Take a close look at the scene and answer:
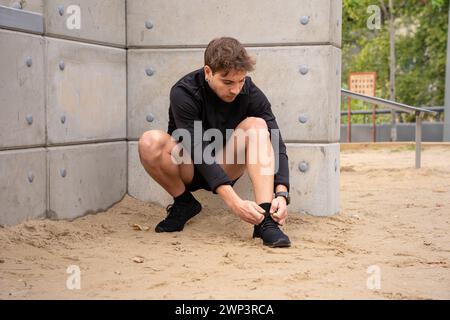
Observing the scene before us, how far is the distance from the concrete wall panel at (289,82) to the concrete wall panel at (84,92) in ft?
0.73

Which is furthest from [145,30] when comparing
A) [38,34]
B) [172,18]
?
[38,34]

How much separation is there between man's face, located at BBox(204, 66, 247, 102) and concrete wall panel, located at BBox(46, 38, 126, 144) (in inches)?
33.5

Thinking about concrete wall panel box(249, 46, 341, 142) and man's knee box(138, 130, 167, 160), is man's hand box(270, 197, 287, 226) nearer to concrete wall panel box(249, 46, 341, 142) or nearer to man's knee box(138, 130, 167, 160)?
man's knee box(138, 130, 167, 160)

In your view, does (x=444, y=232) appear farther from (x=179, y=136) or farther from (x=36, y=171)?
(x=36, y=171)

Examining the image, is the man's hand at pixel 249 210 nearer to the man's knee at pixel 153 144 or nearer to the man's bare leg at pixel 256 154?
the man's bare leg at pixel 256 154

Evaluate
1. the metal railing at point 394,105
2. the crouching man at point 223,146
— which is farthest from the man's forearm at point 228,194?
the metal railing at point 394,105

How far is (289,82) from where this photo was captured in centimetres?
473

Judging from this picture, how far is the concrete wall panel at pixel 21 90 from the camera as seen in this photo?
3.74 m

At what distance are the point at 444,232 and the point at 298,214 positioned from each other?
35.4 inches

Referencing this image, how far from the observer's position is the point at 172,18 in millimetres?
4844

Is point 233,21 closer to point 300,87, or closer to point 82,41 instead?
point 300,87

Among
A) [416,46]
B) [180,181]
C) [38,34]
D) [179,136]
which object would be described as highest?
[416,46]

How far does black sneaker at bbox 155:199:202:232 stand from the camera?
14.0ft

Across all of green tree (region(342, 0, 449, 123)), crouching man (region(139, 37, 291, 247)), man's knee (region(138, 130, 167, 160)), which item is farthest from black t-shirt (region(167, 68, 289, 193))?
green tree (region(342, 0, 449, 123))
